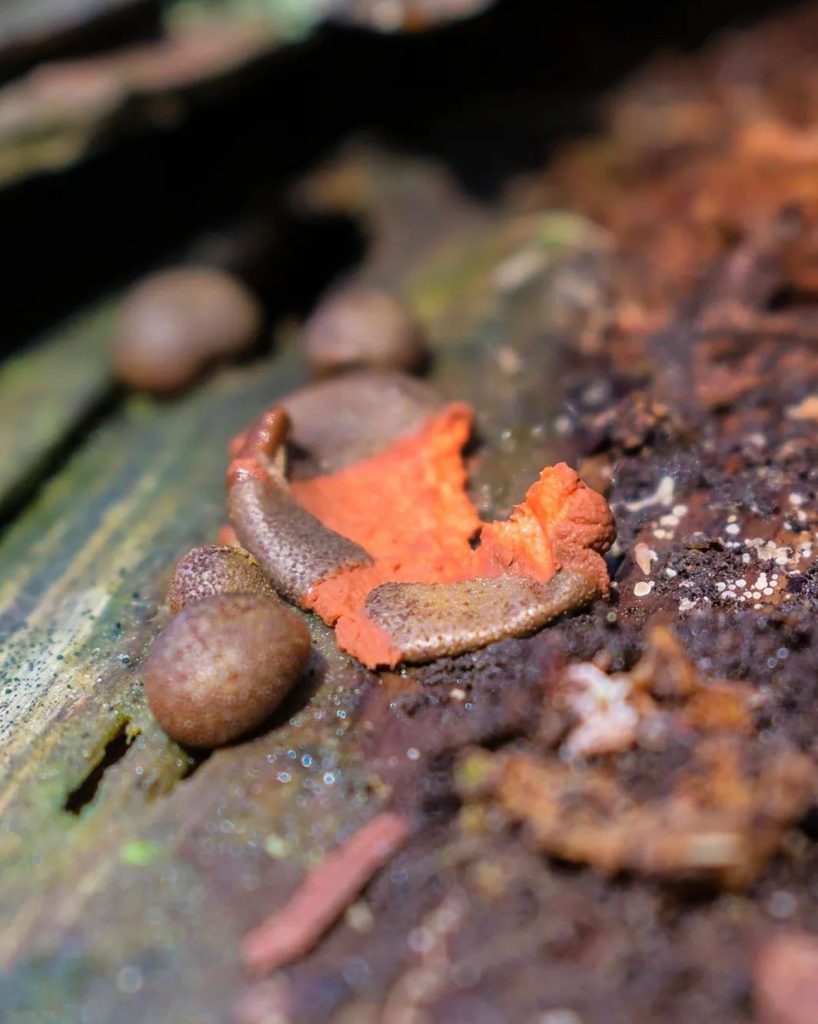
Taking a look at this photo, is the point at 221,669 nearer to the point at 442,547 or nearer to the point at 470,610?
the point at 470,610

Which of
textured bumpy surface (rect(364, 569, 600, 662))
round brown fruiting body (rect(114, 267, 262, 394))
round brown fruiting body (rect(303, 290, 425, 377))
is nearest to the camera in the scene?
textured bumpy surface (rect(364, 569, 600, 662))

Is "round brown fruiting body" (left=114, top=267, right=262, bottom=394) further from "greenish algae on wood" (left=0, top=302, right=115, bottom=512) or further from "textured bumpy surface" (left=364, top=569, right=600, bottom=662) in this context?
"textured bumpy surface" (left=364, top=569, right=600, bottom=662)

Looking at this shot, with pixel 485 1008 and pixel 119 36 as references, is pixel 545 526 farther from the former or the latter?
pixel 119 36

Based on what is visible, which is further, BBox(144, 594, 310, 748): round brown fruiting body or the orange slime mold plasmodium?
the orange slime mold plasmodium

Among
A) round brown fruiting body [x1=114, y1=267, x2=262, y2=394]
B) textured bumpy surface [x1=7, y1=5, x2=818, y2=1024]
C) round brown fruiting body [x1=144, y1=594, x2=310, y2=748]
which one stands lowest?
textured bumpy surface [x1=7, y1=5, x2=818, y2=1024]

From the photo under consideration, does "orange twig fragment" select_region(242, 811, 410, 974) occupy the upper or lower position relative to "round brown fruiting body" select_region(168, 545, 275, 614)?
lower

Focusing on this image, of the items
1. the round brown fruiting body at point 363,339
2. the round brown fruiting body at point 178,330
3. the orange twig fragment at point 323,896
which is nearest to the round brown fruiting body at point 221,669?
the orange twig fragment at point 323,896

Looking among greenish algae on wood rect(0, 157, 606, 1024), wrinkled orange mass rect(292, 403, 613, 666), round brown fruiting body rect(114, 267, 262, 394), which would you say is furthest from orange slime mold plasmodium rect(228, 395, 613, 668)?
round brown fruiting body rect(114, 267, 262, 394)
